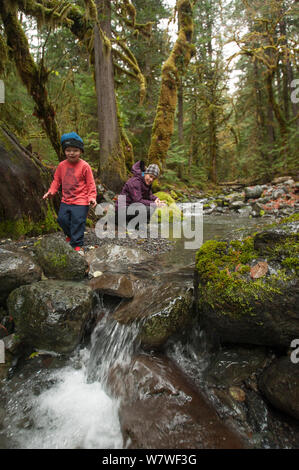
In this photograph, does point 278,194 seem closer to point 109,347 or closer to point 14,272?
point 109,347

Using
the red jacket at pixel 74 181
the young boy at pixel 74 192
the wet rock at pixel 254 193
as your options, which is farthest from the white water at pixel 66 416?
the wet rock at pixel 254 193

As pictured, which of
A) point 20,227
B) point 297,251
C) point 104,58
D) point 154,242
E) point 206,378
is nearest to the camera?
point 297,251

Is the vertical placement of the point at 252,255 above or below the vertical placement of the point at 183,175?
below

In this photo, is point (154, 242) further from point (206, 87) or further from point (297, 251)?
point (206, 87)

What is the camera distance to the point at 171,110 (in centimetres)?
1143

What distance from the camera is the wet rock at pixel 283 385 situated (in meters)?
1.76

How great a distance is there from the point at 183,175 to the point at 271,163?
6689mm

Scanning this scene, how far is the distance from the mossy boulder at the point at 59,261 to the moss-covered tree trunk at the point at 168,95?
8.73 m

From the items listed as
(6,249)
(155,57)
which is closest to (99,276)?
(6,249)

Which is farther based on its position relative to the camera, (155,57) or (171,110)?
(155,57)

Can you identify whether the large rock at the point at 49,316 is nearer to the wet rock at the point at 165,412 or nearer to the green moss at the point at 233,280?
the wet rock at the point at 165,412

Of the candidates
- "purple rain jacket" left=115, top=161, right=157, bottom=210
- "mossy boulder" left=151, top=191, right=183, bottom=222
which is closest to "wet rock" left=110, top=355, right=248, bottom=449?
"purple rain jacket" left=115, top=161, right=157, bottom=210

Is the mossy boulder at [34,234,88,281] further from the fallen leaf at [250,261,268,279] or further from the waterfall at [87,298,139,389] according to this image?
the fallen leaf at [250,261,268,279]

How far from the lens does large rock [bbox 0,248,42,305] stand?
3037 mm
